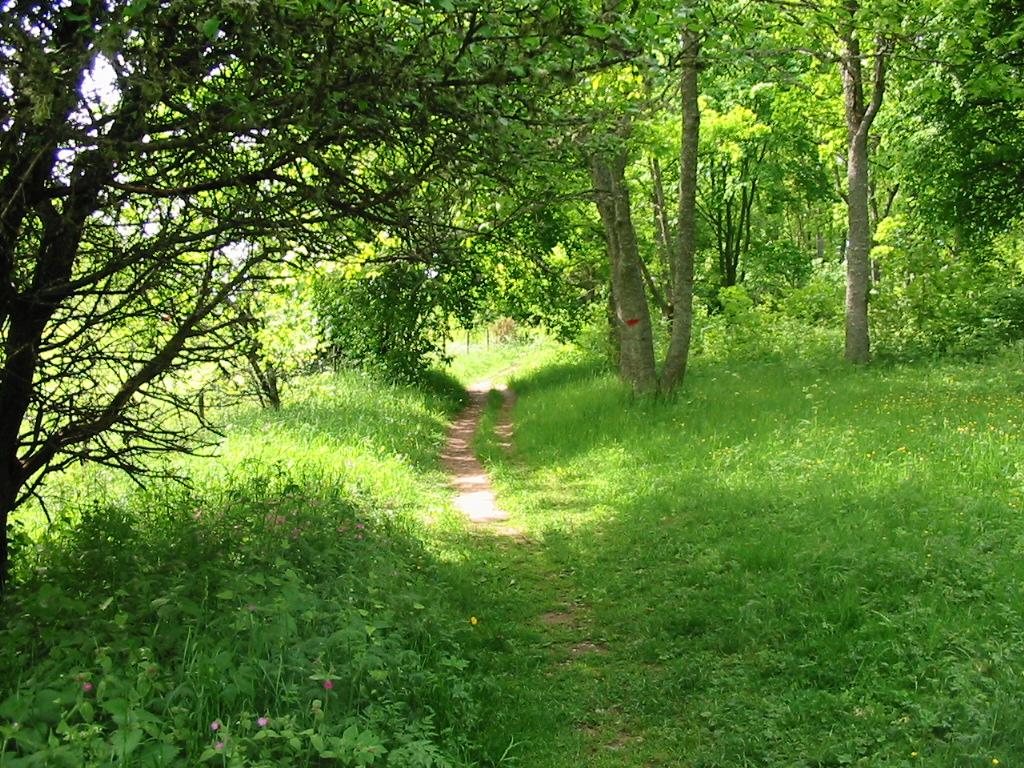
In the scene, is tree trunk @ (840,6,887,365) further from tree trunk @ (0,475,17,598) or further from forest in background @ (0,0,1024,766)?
tree trunk @ (0,475,17,598)

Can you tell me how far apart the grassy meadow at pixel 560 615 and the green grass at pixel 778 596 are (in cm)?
2

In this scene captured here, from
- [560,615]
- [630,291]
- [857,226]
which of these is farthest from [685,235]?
[560,615]

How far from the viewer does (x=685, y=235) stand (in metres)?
12.3

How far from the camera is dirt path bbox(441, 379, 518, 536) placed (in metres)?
9.32

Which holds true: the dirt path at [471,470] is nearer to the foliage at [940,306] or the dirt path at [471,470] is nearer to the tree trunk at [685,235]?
the tree trunk at [685,235]

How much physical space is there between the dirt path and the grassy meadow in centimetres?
30

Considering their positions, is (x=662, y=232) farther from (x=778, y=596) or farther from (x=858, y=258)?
(x=778, y=596)

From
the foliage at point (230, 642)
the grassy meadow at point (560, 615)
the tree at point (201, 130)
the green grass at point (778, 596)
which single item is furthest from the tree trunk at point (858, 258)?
the tree at point (201, 130)

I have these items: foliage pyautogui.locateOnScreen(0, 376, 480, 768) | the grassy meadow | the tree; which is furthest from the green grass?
the tree

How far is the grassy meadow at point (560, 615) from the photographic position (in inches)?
136

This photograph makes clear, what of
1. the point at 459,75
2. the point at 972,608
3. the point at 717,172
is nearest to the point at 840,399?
the point at 972,608

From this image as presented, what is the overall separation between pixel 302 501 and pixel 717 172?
22.3 m

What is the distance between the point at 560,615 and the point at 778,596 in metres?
1.69

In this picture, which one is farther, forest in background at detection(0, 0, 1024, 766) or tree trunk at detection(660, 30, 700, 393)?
tree trunk at detection(660, 30, 700, 393)
